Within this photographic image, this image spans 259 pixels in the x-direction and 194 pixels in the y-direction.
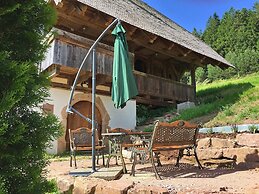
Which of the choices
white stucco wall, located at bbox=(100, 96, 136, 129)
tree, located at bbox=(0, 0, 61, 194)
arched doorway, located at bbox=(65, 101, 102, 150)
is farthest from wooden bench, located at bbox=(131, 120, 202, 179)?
white stucco wall, located at bbox=(100, 96, 136, 129)

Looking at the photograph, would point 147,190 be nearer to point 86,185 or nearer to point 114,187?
point 114,187

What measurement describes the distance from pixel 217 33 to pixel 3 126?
39.9 meters

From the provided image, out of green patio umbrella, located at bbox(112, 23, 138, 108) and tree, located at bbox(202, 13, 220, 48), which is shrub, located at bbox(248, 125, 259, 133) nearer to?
green patio umbrella, located at bbox(112, 23, 138, 108)

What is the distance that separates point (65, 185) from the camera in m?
3.93

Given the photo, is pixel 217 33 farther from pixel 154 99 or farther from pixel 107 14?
pixel 107 14

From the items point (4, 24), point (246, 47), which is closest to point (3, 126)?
point (4, 24)

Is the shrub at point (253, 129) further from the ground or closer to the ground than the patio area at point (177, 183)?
further from the ground

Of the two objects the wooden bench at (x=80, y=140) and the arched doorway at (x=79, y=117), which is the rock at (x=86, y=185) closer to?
the wooden bench at (x=80, y=140)

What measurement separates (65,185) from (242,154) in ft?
10.7

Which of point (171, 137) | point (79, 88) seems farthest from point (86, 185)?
point (79, 88)

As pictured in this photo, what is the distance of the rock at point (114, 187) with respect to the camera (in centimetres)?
320

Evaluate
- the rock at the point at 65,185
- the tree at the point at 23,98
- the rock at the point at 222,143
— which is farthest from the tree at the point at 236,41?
the tree at the point at 23,98

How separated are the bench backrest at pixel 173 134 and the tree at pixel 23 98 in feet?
6.90

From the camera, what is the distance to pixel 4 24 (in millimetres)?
2434
